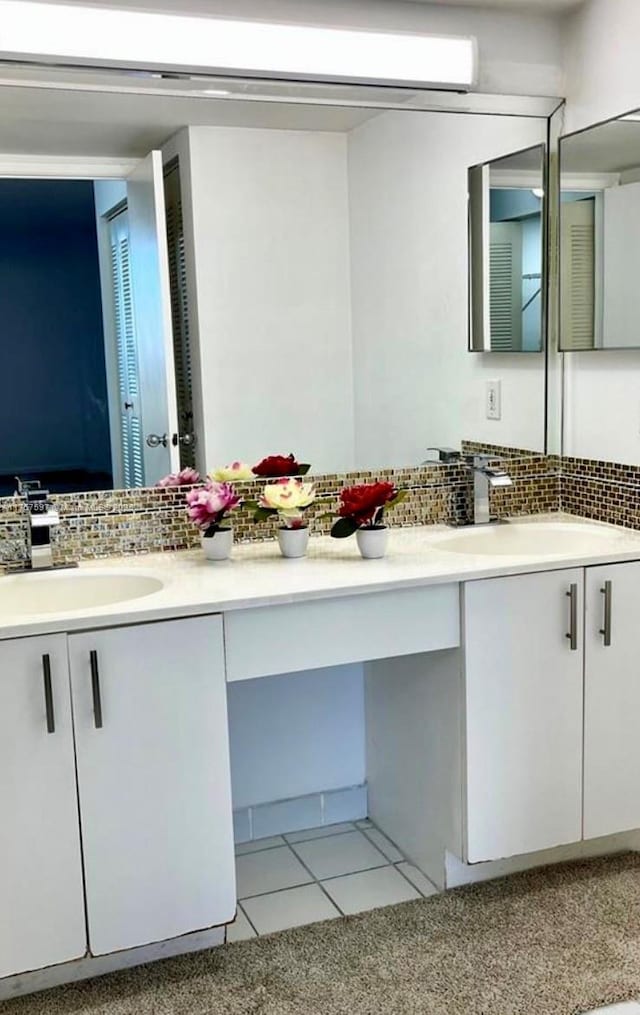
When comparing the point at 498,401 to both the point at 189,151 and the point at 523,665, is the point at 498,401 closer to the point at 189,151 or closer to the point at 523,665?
the point at 523,665

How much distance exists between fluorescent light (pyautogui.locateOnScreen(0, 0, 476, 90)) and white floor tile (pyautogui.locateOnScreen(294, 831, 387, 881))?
1.86 m

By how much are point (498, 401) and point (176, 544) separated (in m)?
0.94

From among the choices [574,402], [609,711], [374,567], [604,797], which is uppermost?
[574,402]

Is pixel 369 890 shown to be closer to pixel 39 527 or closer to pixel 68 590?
pixel 68 590

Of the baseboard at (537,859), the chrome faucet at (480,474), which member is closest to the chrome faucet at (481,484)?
the chrome faucet at (480,474)

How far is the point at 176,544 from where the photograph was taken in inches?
90.0

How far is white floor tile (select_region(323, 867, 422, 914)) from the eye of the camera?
2199 millimetres

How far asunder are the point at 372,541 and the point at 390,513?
368mm

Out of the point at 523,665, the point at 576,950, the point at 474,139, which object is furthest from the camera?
the point at 474,139

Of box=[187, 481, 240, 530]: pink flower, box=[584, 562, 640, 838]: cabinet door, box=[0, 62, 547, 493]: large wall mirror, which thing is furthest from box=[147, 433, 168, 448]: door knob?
box=[584, 562, 640, 838]: cabinet door

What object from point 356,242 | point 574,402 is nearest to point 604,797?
point 574,402

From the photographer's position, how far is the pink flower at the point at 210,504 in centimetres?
205

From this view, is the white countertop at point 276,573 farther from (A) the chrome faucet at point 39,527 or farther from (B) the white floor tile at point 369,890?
(B) the white floor tile at point 369,890

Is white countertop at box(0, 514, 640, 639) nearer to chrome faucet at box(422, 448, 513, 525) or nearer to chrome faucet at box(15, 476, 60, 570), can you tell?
chrome faucet at box(15, 476, 60, 570)
